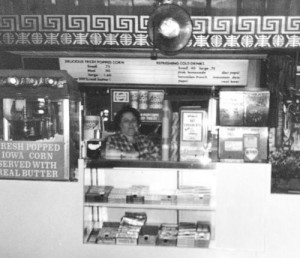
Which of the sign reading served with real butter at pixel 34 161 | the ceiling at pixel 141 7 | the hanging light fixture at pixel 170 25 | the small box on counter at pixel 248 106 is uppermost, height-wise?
the ceiling at pixel 141 7

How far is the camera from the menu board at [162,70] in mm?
5207

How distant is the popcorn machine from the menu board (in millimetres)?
1450

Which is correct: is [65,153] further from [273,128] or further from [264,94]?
[273,128]

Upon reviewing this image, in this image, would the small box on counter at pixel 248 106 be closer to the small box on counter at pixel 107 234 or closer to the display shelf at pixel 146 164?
the display shelf at pixel 146 164

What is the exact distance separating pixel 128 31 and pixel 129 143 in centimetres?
125

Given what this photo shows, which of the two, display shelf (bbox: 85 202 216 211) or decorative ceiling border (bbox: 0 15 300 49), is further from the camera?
decorative ceiling border (bbox: 0 15 300 49)

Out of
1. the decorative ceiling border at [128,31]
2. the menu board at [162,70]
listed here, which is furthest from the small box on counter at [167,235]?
the menu board at [162,70]

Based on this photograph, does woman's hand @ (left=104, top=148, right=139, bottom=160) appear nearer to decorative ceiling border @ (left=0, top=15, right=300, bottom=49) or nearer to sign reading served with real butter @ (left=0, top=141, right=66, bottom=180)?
sign reading served with real butter @ (left=0, top=141, right=66, bottom=180)

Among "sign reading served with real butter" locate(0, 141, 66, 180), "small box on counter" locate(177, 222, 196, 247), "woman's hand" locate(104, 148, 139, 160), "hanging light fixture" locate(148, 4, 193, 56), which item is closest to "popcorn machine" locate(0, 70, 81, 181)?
"sign reading served with real butter" locate(0, 141, 66, 180)

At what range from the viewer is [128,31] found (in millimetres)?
4559

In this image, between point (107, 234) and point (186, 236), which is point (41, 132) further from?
point (186, 236)

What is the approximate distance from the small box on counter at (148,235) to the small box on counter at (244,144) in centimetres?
93

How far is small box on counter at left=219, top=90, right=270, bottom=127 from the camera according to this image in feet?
13.3

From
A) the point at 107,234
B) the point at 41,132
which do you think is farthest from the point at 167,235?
the point at 41,132
